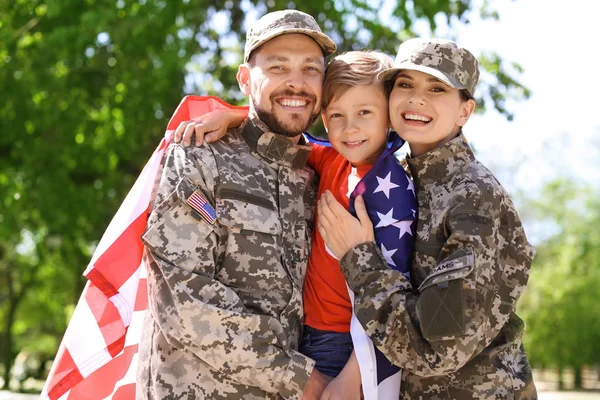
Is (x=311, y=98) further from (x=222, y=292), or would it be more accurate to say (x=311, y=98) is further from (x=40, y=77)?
(x=40, y=77)

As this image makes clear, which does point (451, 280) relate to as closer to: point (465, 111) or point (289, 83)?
point (465, 111)

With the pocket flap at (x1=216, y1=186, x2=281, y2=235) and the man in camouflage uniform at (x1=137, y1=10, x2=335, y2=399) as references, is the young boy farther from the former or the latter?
the pocket flap at (x1=216, y1=186, x2=281, y2=235)

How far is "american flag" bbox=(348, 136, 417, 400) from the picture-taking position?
11.0ft

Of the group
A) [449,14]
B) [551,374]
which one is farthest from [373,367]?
[551,374]

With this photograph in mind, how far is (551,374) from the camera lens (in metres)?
53.2

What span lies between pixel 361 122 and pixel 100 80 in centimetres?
849

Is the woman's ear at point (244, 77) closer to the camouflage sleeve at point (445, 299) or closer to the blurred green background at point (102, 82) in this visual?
the camouflage sleeve at point (445, 299)

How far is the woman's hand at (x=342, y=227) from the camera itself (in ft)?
11.3

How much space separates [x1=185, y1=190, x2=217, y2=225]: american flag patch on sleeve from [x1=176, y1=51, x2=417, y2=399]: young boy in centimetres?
39

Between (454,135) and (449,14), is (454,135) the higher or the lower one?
the lower one

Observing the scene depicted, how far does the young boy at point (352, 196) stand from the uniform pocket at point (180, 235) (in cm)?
44

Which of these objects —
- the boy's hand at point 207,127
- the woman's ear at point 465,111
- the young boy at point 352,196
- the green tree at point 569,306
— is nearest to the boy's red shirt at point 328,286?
the young boy at point 352,196

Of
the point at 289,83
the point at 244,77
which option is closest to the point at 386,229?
the point at 289,83

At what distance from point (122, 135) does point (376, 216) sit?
8.50 m
